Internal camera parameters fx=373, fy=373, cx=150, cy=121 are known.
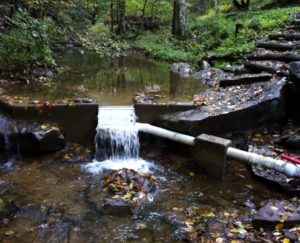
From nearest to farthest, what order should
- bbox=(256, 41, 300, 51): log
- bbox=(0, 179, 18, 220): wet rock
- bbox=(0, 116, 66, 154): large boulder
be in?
1. bbox=(0, 179, 18, 220): wet rock
2. bbox=(0, 116, 66, 154): large boulder
3. bbox=(256, 41, 300, 51): log

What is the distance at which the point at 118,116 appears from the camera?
828cm

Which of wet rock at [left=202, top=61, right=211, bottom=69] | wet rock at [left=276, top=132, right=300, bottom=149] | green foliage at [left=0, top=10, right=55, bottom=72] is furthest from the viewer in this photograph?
wet rock at [left=202, top=61, right=211, bottom=69]

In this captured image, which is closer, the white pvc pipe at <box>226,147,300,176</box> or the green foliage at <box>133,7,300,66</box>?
the white pvc pipe at <box>226,147,300,176</box>

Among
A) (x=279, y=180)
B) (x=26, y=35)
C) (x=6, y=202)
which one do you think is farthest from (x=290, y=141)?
(x=26, y=35)

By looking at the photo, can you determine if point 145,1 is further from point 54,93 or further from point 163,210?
point 163,210

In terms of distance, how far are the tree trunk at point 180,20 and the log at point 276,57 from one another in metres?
6.82

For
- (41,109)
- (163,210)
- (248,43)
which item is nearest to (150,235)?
(163,210)

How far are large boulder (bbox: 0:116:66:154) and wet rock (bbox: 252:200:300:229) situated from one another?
4.59 meters

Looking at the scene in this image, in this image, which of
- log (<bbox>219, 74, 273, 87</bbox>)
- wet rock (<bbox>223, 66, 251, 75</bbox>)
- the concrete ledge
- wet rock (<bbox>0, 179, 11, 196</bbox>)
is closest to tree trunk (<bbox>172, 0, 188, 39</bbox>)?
wet rock (<bbox>223, 66, 251, 75</bbox>)

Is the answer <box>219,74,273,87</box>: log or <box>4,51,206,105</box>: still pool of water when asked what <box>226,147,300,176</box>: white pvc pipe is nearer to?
<box>4,51,206,105</box>: still pool of water

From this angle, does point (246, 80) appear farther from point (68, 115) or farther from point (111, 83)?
point (68, 115)

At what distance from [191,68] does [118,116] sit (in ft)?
17.5

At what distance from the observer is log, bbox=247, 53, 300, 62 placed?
1014 centimetres

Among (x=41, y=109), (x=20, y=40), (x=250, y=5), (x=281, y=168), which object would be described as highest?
(x=250, y=5)
